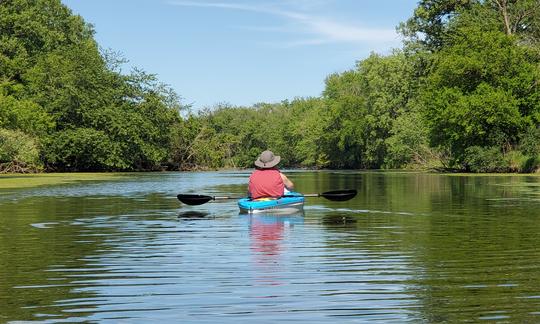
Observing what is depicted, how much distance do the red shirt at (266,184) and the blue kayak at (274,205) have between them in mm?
230

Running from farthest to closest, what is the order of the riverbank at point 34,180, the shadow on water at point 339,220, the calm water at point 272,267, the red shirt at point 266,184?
1. the riverbank at point 34,180
2. the red shirt at point 266,184
3. the shadow on water at point 339,220
4. the calm water at point 272,267

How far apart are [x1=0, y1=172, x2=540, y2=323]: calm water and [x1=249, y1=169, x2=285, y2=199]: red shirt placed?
102cm

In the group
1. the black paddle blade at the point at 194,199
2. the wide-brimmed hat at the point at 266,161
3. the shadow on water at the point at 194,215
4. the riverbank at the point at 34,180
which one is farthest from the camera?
the riverbank at the point at 34,180

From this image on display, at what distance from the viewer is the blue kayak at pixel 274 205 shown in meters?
23.0

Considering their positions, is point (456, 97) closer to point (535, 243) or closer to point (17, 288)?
point (535, 243)

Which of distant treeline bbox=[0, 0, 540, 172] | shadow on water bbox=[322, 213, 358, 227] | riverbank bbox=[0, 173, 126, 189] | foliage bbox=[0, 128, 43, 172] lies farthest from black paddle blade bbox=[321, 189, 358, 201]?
foliage bbox=[0, 128, 43, 172]

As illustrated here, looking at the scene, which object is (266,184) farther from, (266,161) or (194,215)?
(194,215)

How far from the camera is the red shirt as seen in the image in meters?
23.2

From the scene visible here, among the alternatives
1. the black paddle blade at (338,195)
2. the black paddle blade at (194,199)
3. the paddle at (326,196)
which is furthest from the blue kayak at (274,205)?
the black paddle blade at (194,199)

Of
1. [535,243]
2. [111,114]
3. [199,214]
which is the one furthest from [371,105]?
[535,243]

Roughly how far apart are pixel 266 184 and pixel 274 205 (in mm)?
612

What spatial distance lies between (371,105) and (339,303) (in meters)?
109

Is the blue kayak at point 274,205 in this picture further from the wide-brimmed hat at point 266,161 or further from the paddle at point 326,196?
the paddle at point 326,196

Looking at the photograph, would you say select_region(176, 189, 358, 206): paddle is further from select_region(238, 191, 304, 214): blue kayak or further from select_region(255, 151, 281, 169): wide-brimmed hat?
select_region(255, 151, 281, 169): wide-brimmed hat
